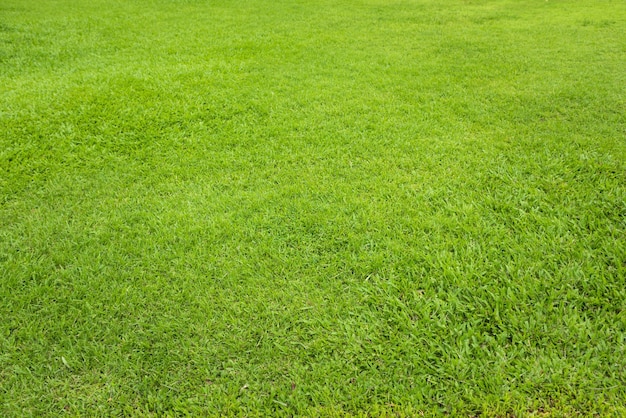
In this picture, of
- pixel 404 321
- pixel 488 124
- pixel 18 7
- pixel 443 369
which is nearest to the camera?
pixel 443 369

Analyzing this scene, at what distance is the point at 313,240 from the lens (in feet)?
7.34

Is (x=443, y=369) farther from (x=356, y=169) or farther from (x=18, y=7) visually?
(x=18, y=7)

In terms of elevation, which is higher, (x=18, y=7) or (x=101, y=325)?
(x=18, y=7)

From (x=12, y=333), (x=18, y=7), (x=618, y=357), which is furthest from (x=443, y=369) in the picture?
(x=18, y=7)

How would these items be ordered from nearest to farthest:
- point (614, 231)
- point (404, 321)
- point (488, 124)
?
point (404, 321), point (614, 231), point (488, 124)

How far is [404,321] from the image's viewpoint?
1751 millimetres

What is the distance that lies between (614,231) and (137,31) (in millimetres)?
6896

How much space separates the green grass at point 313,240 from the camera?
154 cm

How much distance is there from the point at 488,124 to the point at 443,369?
250 centimetres

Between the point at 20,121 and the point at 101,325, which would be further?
the point at 20,121

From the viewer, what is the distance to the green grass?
1537 mm

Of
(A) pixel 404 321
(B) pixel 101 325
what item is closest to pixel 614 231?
(A) pixel 404 321

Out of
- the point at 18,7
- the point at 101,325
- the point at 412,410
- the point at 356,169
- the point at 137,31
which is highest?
the point at 18,7

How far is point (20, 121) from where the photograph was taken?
3453 mm
